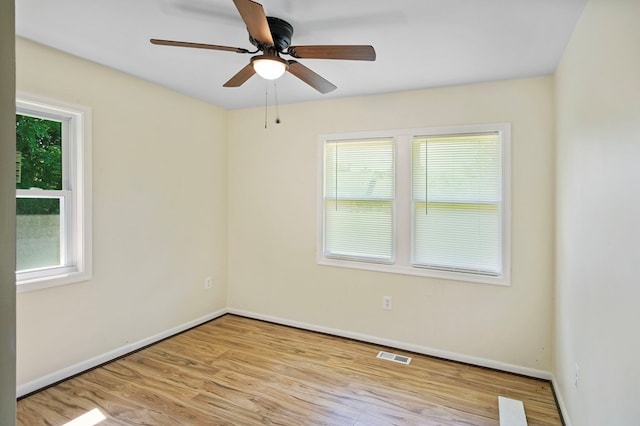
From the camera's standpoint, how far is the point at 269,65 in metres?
2.06

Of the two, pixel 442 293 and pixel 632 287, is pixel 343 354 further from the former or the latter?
pixel 632 287

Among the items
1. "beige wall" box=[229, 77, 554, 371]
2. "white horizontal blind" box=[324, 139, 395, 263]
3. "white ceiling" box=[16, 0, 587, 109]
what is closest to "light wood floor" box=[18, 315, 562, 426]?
"beige wall" box=[229, 77, 554, 371]

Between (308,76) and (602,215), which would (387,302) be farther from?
(308,76)

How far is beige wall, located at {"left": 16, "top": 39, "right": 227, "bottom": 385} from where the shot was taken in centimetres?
261

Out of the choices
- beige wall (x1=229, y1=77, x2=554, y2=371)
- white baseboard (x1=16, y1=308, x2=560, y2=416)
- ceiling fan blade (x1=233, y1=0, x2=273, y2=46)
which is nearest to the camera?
ceiling fan blade (x1=233, y1=0, x2=273, y2=46)

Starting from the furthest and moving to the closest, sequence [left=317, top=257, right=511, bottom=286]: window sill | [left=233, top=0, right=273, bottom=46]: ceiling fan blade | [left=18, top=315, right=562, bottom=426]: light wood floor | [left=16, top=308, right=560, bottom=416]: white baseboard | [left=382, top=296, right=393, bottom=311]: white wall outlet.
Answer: [left=382, top=296, right=393, bottom=311]: white wall outlet, [left=317, top=257, right=511, bottom=286]: window sill, [left=16, top=308, right=560, bottom=416]: white baseboard, [left=18, top=315, right=562, bottom=426]: light wood floor, [left=233, top=0, right=273, bottom=46]: ceiling fan blade

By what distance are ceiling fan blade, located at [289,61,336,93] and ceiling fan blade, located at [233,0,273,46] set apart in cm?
28

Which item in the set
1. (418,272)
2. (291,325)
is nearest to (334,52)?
(418,272)

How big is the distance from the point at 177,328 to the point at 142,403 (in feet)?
4.25

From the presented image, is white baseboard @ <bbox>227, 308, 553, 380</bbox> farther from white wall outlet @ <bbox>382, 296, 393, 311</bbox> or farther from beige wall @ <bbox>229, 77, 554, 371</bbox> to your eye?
white wall outlet @ <bbox>382, 296, 393, 311</bbox>

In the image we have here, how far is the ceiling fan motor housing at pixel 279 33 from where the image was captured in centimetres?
206

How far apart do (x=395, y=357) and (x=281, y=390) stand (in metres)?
1.14

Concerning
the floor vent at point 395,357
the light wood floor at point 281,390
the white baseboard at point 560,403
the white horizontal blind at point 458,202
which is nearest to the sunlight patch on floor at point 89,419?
the light wood floor at point 281,390

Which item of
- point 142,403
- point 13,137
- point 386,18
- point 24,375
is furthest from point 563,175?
point 24,375
